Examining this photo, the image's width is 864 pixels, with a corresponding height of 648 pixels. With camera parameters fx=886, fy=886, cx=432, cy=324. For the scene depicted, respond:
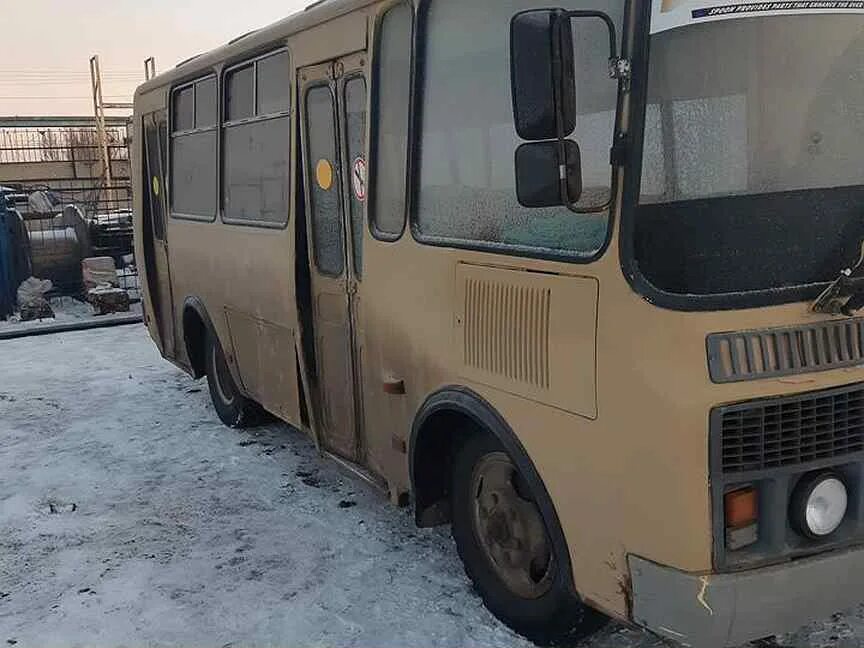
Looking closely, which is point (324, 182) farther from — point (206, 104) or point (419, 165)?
point (206, 104)

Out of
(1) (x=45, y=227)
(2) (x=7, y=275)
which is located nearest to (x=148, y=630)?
(2) (x=7, y=275)

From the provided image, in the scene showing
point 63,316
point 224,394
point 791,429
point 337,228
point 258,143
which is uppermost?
point 258,143

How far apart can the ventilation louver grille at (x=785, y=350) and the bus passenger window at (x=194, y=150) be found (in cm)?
428

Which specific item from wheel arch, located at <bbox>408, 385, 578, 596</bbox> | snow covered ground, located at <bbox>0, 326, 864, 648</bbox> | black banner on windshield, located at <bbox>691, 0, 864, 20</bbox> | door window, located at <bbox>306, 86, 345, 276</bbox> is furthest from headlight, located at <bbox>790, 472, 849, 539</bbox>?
door window, located at <bbox>306, 86, 345, 276</bbox>

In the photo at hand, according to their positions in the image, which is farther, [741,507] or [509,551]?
[509,551]

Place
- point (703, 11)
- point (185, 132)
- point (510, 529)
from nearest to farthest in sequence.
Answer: point (703, 11), point (510, 529), point (185, 132)

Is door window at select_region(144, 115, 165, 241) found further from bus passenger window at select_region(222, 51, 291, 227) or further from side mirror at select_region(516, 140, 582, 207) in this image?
side mirror at select_region(516, 140, 582, 207)

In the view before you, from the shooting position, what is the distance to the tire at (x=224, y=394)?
255 inches

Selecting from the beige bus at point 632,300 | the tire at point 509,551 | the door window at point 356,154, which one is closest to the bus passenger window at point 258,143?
the door window at point 356,154

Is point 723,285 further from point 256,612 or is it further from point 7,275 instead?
point 7,275

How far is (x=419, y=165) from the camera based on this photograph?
144 inches

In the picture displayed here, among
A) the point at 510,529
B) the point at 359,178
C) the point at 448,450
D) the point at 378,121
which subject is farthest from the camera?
the point at 359,178

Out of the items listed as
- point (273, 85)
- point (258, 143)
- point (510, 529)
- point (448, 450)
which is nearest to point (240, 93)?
point (258, 143)

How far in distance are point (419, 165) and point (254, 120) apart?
205 cm
